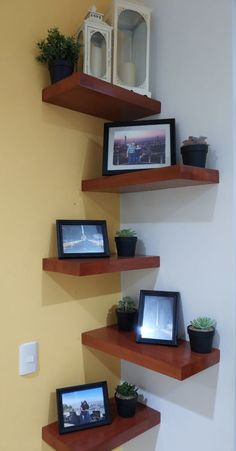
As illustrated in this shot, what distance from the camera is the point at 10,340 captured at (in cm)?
119

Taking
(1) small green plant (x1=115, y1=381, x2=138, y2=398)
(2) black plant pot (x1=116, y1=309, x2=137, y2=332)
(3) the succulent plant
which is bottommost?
(1) small green plant (x1=115, y1=381, x2=138, y2=398)

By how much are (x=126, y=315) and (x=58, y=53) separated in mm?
1041

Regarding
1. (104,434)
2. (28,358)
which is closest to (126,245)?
(28,358)

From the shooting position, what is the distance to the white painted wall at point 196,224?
3.89ft

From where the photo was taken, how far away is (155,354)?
1.19 meters

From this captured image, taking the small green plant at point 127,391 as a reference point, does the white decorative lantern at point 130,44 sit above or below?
above

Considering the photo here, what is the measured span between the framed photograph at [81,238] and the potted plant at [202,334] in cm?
43

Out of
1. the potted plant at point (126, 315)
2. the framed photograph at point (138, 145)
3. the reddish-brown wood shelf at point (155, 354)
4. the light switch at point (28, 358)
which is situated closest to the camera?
the reddish-brown wood shelf at point (155, 354)

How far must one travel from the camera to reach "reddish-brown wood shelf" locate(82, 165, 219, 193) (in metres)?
1.11

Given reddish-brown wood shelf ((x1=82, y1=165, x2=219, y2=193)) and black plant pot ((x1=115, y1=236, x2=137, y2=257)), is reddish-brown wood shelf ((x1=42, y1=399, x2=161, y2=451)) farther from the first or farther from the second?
reddish-brown wood shelf ((x1=82, y1=165, x2=219, y2=193))

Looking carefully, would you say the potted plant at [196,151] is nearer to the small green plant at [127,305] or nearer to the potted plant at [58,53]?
the potted plant at [58,53]

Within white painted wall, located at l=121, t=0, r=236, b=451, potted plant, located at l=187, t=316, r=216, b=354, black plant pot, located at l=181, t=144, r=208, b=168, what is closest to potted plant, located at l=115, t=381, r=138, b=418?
white painted wall, located at l=121, t=0, r=236, b=451

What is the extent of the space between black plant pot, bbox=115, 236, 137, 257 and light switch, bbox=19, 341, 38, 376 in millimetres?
472

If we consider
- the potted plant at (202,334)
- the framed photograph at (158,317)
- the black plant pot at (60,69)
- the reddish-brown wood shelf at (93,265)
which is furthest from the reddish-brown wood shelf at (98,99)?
the potted plant at (202,334)
